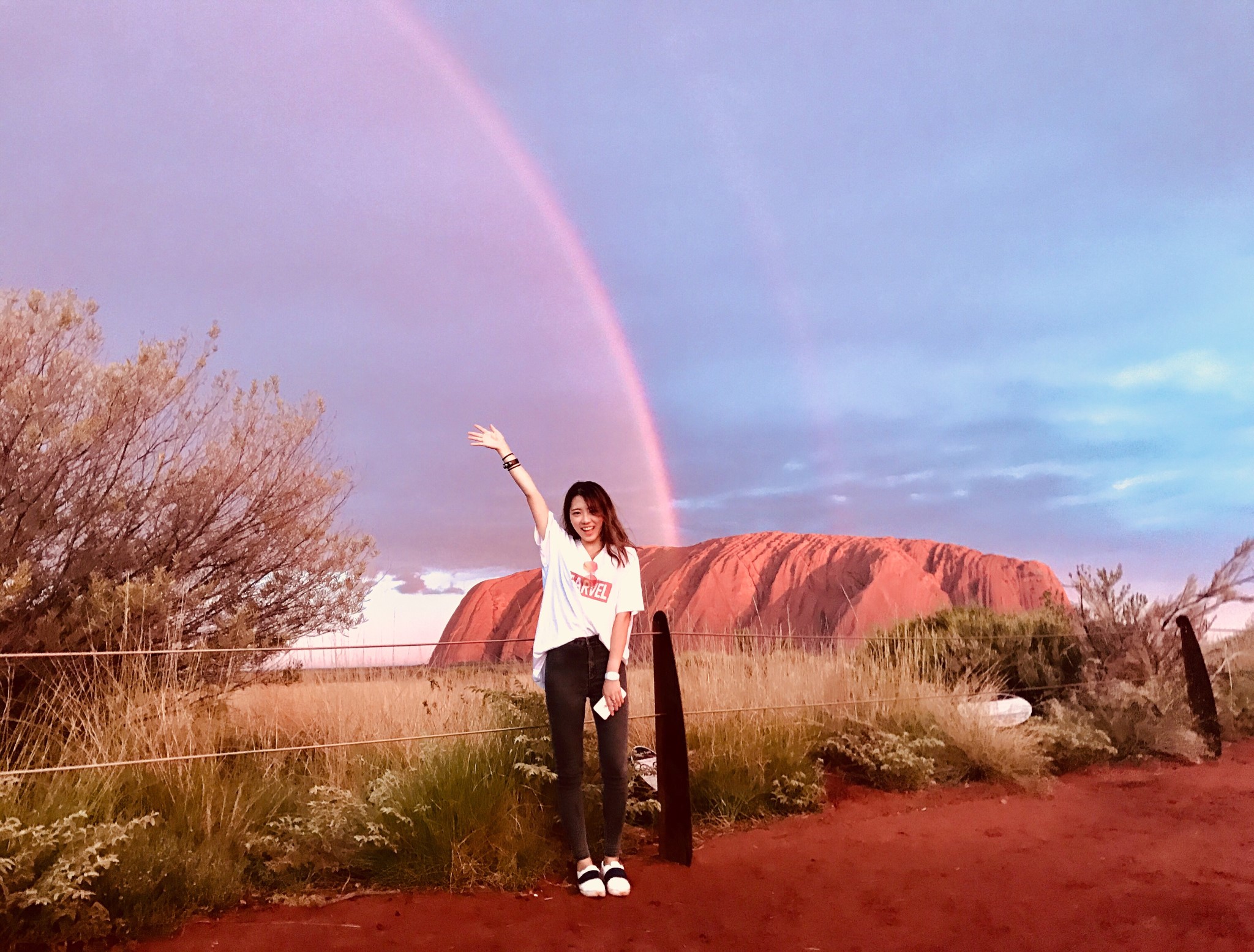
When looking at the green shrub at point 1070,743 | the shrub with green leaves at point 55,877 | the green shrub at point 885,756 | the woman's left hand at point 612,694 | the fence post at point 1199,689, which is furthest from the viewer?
the fence post at point 1199,689

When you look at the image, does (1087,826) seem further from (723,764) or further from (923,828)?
(723,764)

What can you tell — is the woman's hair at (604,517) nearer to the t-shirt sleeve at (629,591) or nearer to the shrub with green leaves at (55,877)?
the t-shirt sleeve at (629,591)

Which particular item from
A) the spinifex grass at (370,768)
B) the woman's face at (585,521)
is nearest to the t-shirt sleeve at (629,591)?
the woman's face at (585,521)

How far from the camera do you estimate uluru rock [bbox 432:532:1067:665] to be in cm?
2889

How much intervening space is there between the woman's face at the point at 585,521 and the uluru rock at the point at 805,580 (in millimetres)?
20284

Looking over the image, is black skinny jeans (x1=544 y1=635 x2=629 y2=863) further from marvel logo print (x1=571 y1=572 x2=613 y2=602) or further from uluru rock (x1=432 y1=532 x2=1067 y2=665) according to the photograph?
uluru rock (x1=432 y1=532 x2=1067 y2=665)

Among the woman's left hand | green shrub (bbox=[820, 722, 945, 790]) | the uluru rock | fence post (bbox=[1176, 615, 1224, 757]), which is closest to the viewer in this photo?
the woman's left hand

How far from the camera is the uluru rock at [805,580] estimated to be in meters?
28.9

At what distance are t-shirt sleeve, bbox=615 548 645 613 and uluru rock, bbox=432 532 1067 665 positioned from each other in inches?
798

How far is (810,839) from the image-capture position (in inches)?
234

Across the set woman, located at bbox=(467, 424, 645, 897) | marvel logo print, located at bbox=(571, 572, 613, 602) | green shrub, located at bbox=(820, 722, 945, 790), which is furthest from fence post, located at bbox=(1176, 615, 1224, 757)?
marvel logo print, located at bbox=(571, 572, 613, 602)

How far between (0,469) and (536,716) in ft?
13.6

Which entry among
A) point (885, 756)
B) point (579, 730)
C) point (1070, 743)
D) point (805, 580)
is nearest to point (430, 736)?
point (579, 730)

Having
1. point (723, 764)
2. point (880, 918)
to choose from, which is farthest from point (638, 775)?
point (880, 918)
